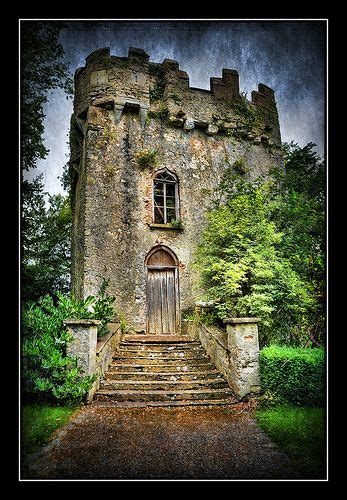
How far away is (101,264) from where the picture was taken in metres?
9.73

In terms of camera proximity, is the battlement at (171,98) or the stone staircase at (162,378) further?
the battlement at (171,98)

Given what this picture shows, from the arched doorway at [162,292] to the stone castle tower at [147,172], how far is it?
1.3 inches

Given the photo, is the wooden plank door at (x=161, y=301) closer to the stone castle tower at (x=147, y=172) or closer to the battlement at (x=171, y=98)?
the stone castle tower at (x=147, y=172)

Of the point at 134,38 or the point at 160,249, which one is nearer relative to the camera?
the point at 134,38

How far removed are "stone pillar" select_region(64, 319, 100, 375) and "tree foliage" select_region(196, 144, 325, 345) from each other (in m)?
2.94

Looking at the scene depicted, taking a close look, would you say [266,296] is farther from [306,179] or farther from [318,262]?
[306,179]

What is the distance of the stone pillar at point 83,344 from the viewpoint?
225 inches

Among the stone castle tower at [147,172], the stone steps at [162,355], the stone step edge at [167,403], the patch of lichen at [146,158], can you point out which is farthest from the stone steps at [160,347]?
the patch of lichen at [146,158]

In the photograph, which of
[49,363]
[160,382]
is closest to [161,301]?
[160,382]

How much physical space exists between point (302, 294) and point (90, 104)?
8.76m

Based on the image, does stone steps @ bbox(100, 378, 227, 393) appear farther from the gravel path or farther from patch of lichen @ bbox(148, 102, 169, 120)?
patch of lichen @ bbox(148, 102, 169, 120)
